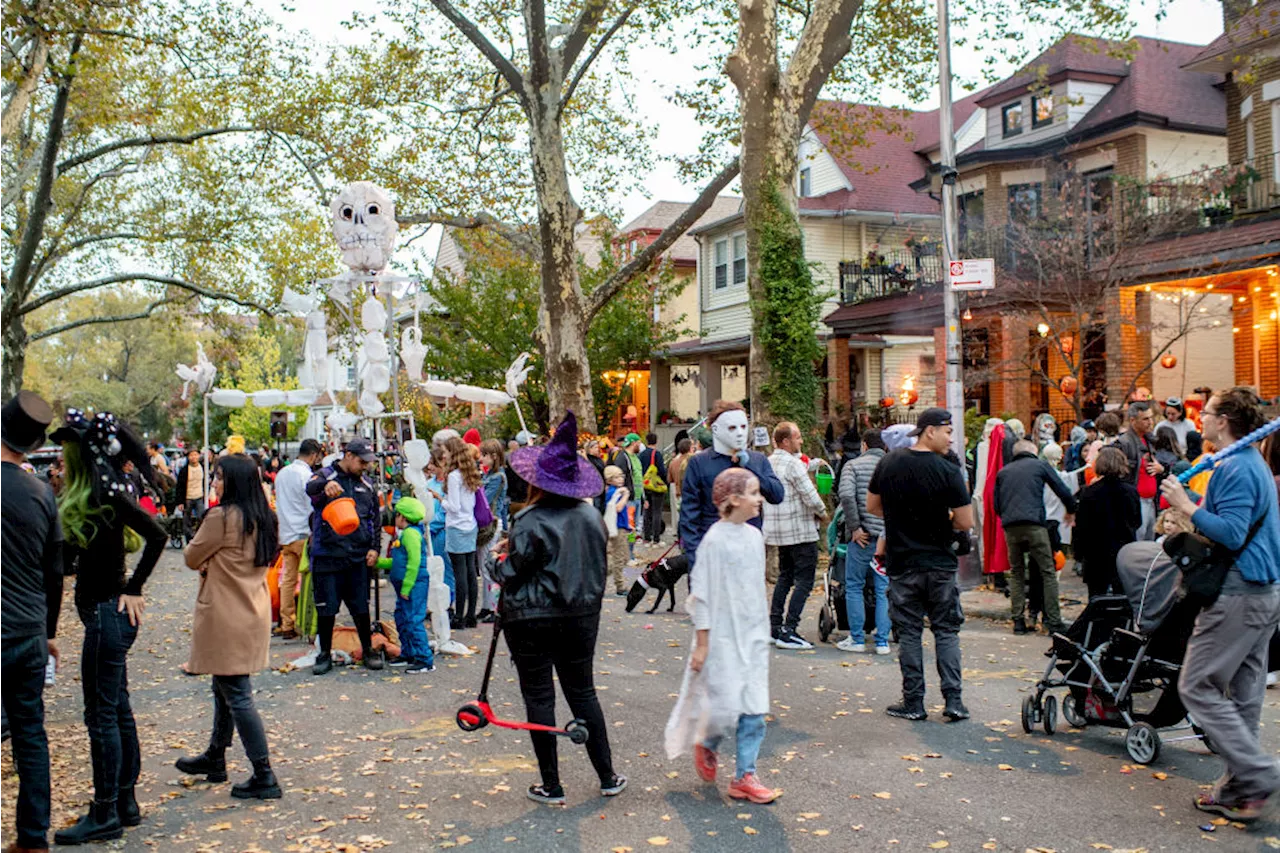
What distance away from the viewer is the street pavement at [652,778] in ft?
17.3

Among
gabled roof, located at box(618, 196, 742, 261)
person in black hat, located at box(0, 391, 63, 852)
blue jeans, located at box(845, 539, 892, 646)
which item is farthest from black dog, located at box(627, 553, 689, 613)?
gabled roof, located at box(618, 196, 742, 261)

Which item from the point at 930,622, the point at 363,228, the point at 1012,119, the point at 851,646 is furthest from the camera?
the point at 1012,119

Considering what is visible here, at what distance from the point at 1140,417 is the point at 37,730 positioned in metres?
10.6

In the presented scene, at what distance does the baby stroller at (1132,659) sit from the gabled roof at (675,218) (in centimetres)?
3256

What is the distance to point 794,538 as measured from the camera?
Result: 9992mm

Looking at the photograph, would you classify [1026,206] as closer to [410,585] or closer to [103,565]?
[410,585]

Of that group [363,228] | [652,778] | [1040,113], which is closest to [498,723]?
[652,778]

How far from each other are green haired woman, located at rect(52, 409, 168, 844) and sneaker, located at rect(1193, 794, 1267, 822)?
5238 mm

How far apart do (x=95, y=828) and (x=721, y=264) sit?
29.5m

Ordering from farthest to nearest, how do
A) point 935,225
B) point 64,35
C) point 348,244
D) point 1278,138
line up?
point 935,225, point 1278,138, point 64,35, point 348,244

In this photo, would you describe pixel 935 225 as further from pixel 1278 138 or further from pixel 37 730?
pixel 37 730

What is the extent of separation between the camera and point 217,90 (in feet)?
65.0

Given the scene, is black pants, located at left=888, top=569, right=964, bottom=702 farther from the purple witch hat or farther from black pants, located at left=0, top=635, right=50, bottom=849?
black pants, located at left=0, top=635, right=50, bottom=849

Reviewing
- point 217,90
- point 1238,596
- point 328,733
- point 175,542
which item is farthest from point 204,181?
point 1238,596
